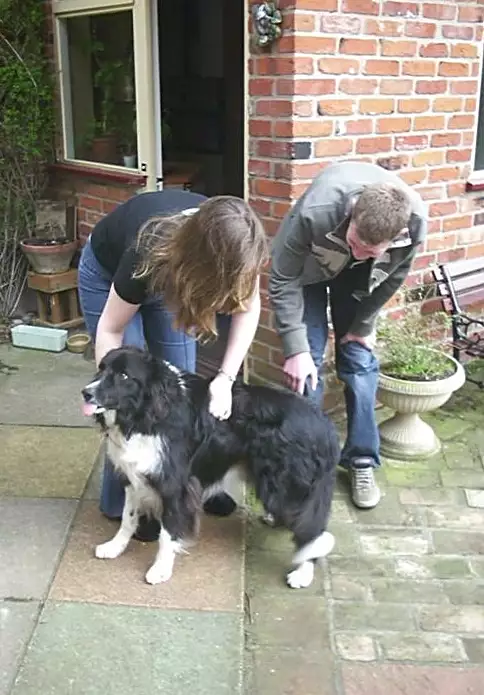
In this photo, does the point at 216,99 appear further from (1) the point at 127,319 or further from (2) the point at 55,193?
(1) the point at 127,319

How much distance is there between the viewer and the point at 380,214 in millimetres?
2436

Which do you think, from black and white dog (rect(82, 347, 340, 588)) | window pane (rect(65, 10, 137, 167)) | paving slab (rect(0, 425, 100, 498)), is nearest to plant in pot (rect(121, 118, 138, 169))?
window pane (rect(65, 10, 137, 167))

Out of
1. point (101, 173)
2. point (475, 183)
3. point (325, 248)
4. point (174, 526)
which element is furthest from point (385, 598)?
point (101, 173)

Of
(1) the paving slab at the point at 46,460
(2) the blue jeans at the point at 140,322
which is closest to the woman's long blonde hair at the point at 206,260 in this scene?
(2) the blue jeans at the point at 140,322

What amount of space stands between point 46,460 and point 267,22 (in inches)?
85.8

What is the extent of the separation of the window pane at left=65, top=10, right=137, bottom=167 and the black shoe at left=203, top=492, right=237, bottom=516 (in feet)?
7.84

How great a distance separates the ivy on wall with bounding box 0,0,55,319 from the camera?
5.02 metres

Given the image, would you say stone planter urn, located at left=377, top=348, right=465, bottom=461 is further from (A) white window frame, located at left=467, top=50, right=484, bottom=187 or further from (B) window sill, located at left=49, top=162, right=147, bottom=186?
(B) window sill, located at left=49, top=162, right=147, bottom=186

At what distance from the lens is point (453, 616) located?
2613 mm

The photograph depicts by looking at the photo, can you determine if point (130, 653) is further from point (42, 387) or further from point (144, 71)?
point (144, 71)

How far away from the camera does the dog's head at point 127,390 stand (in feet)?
8.04

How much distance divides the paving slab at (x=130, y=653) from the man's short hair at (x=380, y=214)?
132 cm

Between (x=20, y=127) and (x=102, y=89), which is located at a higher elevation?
(x=102, y=89)

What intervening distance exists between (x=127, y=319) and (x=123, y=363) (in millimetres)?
184
